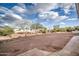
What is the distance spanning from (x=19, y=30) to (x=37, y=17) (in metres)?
0.17

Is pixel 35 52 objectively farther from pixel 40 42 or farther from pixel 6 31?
pixel 6 31

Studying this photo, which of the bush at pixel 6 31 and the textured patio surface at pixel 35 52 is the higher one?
the bush at pixel 6 31

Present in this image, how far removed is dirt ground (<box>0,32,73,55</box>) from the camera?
1.26 m

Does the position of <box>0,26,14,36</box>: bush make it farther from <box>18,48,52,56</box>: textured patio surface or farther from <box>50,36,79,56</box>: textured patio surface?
<box>50,36,79,56</box>: textured patio surface

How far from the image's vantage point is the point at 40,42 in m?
1.27

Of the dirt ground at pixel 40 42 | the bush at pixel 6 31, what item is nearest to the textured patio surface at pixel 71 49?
the dirt ground at pixel 40 42

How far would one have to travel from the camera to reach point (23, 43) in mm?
1274

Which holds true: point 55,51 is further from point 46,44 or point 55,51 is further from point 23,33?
point 23,33

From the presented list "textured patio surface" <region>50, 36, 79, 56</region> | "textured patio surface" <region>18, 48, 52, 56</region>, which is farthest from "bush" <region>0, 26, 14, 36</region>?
"textured patio surface" <region>50, 36, 79, 56</region>

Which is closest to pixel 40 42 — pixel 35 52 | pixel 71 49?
pixel 35 52

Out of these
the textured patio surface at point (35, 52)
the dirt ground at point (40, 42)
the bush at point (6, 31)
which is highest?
the bush at point (6, 31)

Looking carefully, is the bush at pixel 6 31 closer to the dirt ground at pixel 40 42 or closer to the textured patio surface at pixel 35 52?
the dirt ground at pixel 40 42

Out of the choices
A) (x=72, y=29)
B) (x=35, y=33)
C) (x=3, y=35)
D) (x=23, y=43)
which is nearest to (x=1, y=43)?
(x=3, y=35)

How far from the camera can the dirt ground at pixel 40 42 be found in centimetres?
126
